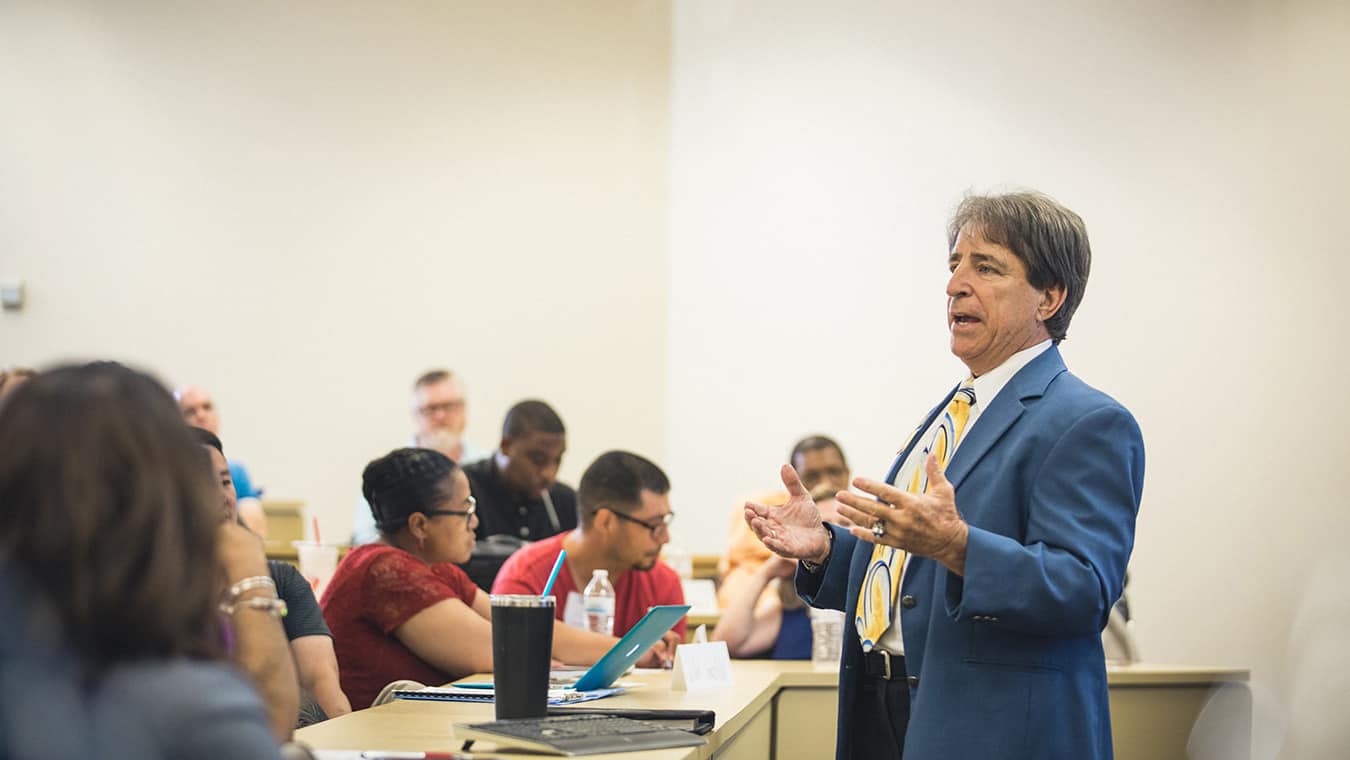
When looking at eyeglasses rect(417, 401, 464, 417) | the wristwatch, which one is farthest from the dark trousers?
eyeglasses rect(417, 401, 464, 417)

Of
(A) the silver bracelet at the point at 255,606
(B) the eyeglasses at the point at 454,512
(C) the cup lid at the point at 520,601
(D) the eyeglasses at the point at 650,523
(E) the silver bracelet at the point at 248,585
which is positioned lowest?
(D) the eyeglasses at the point at 650,523

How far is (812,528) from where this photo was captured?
197cm

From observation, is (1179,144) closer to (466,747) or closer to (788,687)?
(788,687)

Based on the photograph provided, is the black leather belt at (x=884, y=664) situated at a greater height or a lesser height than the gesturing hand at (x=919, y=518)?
lesser

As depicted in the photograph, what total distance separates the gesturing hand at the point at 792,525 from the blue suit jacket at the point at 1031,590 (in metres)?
0.22

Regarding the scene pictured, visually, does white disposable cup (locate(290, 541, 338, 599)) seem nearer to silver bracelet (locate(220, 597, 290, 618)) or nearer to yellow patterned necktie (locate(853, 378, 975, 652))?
yellow patterned necktie (locate(853, 378, 975, 652))

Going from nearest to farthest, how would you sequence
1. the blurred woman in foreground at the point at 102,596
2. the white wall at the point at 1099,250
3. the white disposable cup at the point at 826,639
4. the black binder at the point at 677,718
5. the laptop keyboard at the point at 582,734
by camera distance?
the blurred woman in foreground at the point at 102,596, the laptop keyboard at the point at 582,734, the black binder at the point at 677,718, the white disposable cup at the point at 826,639, the white wall at the point at 1099,250

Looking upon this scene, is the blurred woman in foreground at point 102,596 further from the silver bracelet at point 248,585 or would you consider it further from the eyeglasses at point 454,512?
the eyeglasses at point 454,512

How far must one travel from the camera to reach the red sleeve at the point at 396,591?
94.2 inches

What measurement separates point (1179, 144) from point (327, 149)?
12.9 feet

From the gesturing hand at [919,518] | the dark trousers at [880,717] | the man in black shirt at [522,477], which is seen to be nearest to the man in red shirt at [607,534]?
the man in black shirt at [522,477]

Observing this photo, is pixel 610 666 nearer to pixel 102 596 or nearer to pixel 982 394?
pixel 982 394

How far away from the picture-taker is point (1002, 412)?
5.82ft

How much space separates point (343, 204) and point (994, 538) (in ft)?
17.5
